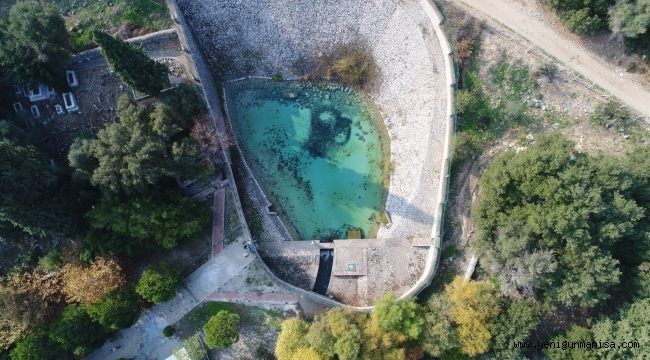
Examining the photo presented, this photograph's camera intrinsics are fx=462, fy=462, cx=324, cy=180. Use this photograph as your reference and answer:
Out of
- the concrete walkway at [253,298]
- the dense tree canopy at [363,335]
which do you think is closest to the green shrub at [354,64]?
the dense tree canopy at [363,335]

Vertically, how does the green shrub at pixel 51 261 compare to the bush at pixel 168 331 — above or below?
above

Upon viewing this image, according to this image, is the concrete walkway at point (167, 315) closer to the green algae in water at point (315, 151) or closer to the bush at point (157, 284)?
the bush at point (157, 284)

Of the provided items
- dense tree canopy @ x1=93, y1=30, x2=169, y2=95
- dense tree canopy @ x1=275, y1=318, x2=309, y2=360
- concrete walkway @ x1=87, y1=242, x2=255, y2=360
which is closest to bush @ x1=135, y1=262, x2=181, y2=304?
concrete walkway @ x1=87, y1=242, x2=255, y2=360

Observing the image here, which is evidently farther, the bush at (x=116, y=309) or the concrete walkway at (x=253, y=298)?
the concrete walkway at (x=253, y=298)

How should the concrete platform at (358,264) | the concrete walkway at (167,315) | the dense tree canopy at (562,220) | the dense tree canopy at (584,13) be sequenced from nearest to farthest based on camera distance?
the dense tree canopy at (562,220) < the dense tree canopy at (584,13) < the concrete walkway at (167,315) < the concrete platform at (358,264)

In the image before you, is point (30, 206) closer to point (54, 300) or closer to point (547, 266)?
point (54, 300)

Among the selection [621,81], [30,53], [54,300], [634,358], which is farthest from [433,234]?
[30,53]

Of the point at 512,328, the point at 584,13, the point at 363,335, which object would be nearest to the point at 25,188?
the point at 363,335

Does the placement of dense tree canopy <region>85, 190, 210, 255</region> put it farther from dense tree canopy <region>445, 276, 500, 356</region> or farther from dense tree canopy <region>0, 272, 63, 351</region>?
dense tree canopy <region>445, 276, 500, 356</region>
